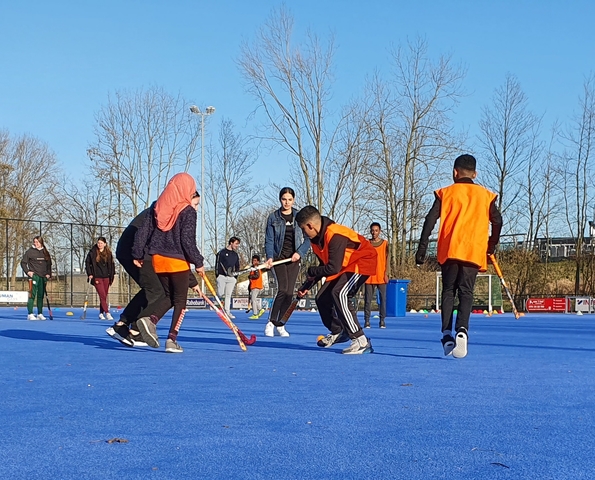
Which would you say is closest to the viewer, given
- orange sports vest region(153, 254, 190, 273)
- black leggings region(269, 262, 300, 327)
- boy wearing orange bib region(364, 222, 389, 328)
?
orange sports vest region(153, 254, 190, 273)

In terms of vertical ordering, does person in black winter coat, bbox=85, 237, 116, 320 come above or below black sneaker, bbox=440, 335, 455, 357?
above


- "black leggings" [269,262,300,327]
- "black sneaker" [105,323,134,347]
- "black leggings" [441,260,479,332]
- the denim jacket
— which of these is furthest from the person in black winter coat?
"black leggings" [441,260,479,332]

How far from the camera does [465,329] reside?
286 inches

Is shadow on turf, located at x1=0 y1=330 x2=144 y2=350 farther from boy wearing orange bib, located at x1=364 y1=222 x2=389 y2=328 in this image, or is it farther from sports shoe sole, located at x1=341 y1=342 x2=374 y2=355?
boy wearing orange bib, located at x1=364 y1=222 x2=389 y2=328

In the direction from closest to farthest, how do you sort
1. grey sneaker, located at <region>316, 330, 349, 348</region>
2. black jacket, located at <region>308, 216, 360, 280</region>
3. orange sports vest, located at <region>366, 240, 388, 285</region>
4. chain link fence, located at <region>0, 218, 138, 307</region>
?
black jacket, located at <region>308, 216, 360, 280</region>
grey sneaker, located at <region>316, 330, 349, 348</region>
orange sports vest, located at <region>366, 240, 388, 285</region>
chain link fence, located at <region>0, 218, 138, 307</region>

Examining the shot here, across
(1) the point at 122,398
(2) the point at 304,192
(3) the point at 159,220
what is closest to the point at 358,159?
(2) the point at 304,192

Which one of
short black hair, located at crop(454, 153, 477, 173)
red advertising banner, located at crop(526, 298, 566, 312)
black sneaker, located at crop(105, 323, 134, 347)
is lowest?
red advertising banner, located at crop(526, 298, 566, 312)

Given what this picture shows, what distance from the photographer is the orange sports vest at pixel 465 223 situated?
7.17m

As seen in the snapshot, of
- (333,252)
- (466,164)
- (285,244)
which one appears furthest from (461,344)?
(285,244)

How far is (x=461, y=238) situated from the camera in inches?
282

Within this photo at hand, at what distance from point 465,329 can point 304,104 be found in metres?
28.6

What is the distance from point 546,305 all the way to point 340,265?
24.7 m

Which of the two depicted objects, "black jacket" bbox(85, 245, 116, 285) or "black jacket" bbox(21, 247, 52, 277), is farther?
"black jacket" bbox(85, 245, 116, 285)

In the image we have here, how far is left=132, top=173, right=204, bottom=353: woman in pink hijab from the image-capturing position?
8242mm
